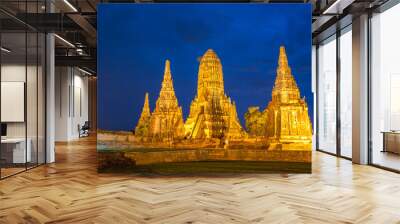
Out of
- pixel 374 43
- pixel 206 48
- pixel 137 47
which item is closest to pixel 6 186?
pixel 137 47

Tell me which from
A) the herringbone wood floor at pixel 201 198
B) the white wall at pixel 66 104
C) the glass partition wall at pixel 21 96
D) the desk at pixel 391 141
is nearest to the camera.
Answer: the herringbone wood floor at pixel 201 198

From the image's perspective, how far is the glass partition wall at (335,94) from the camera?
9719mm

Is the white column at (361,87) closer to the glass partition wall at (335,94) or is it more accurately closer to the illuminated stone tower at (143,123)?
the glass partition wall at (335,94)

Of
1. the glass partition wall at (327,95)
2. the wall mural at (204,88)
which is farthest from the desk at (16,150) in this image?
the glass partition wall at (327,95)

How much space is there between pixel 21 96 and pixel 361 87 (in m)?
7.29

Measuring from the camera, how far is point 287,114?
→ 7293mm

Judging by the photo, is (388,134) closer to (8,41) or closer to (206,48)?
(206,48)

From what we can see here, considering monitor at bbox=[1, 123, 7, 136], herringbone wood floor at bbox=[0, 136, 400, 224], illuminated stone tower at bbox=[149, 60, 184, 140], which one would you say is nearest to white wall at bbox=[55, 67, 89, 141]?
herringbone wood floor at bbox=[0, 136, 400, 224]

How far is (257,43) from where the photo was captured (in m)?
7.44

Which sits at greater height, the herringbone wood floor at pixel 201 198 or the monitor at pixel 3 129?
the monitor at pixel 3 129

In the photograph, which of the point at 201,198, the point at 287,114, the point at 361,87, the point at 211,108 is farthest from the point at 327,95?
the point at 201,198

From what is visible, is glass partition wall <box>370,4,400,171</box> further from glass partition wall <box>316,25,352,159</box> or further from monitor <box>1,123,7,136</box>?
monitor <box>1,123,7,136</box>

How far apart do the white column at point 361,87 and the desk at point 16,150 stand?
724cm

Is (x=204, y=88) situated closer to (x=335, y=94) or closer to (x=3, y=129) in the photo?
(x=3, y=129)
